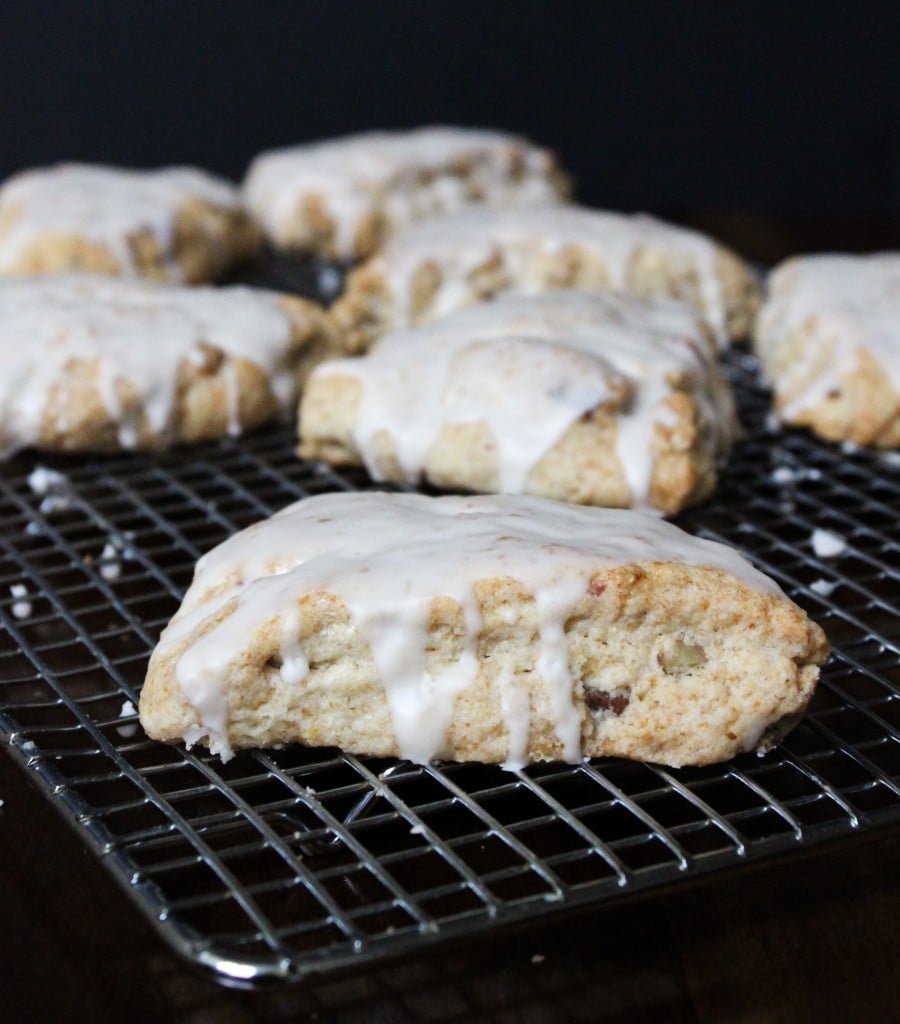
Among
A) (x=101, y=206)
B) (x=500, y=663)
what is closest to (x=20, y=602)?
(x=500, y=663)

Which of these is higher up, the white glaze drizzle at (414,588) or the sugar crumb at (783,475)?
the white glaze drizzle at (414,588)

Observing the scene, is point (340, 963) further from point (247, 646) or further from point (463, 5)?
point (463, 5)

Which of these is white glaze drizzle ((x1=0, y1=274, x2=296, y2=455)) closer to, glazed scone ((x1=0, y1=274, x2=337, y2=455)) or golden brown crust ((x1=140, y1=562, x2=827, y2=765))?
glazed scone ((x1=0, y1=274, x2=337, y2=455))

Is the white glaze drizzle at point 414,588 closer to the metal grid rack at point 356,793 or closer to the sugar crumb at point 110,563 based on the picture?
the metal grid rack at point 356,793

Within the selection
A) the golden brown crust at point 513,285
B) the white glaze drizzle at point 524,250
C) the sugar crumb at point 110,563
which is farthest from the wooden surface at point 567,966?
the white glaze drizzle at point 524,250

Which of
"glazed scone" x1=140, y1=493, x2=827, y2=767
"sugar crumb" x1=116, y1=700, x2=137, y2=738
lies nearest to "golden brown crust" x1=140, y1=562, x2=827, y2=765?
"glazed scone" x1=140, y1=493, x2=827, y2=767

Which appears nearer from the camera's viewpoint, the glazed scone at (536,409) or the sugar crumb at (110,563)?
the sugar crumb at (110,563)
